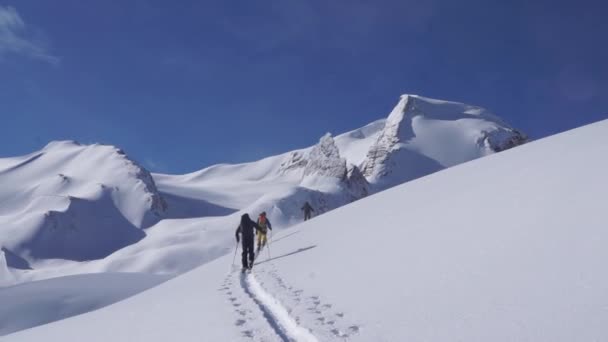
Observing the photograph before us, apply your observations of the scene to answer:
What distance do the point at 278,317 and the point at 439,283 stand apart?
8.00 ft

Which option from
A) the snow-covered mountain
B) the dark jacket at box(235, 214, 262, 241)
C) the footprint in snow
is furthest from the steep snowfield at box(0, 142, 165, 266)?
the footprint in snow

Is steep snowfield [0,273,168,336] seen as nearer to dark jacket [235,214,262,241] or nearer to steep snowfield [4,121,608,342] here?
steep snowfield [4,121,608,342]

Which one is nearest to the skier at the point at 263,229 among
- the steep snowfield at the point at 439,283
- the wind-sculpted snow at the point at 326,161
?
the steep snowfield at the point at 439,283

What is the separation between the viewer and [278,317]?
7.52 metres

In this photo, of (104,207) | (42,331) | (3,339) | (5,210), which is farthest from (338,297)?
(5,210)

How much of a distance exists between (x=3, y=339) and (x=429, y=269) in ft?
25.9

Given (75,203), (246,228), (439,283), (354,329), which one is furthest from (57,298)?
(75,203)

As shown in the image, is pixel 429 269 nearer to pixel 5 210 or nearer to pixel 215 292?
pixel 215 292

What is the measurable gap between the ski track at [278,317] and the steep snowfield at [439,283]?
0.03 m

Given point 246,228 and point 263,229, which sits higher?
point 263,229

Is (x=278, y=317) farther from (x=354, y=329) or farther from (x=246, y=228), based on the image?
(x=246, y=228)

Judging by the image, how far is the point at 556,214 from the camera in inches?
340

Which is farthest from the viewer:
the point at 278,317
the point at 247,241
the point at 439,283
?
the point at 247,241

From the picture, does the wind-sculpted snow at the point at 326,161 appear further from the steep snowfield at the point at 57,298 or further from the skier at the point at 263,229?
the steep snowfield at the point at 57,298
